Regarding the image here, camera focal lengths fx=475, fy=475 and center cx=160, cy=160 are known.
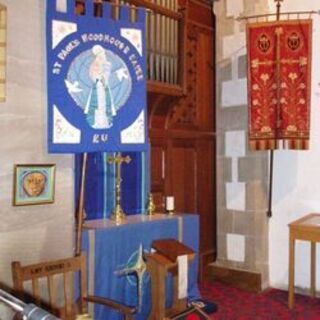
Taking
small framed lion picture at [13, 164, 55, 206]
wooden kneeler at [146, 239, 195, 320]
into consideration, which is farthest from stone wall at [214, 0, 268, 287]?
small framed lion picture at [13, 164, 55, 206]

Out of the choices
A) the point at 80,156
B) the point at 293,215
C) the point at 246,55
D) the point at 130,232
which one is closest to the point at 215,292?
the point at 293,215

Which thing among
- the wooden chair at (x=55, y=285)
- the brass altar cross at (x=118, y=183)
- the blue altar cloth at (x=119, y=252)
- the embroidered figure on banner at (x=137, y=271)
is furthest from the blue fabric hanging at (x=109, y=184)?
the wooden chair at (x=55, y=285)

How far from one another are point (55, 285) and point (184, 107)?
8.43 ft

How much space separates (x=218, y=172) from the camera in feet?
17.3

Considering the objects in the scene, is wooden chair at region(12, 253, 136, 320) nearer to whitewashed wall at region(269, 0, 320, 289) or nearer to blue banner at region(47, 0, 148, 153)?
blue banner at region(47, 0, 148, 153)

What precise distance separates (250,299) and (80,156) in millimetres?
2203

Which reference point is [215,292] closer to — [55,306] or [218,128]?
[218,128]

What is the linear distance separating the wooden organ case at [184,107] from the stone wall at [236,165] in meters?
0.14

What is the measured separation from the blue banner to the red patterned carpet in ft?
5.95

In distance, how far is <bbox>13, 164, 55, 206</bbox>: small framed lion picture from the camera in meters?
2.75

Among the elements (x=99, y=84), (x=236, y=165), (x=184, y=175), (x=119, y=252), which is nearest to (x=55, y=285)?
(x=119, y=252)

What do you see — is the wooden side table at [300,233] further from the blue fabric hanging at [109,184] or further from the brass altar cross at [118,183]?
the brass altar cross at [118,183]

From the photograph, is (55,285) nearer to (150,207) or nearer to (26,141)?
(26,141)

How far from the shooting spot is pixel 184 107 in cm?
495
